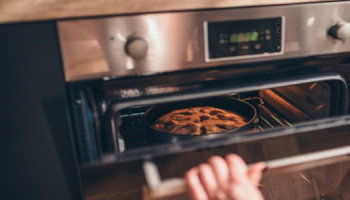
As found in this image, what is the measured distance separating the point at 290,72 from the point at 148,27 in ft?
1.06

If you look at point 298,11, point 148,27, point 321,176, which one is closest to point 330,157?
point 321,176

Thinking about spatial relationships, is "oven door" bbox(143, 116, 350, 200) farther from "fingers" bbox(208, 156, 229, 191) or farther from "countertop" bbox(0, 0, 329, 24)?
"countertop" bbox(0, 0, 329, 24)

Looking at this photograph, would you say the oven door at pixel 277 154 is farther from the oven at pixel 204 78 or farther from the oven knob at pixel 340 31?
the oven knob at pixel 340 31

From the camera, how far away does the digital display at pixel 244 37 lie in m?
0.69

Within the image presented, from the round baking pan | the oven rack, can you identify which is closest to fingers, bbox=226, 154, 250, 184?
the round baking pan

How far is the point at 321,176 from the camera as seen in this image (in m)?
0.79

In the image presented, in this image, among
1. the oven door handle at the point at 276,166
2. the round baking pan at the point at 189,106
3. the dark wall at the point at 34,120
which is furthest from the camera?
the round baking pan at the point at 189,106

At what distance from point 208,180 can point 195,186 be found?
26 millimetres

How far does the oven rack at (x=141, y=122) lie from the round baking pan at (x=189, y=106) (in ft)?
0.10

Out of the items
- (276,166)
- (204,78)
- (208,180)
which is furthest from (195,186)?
(204,78)

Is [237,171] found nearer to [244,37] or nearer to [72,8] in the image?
[244,37]

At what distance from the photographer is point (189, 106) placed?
0.96 meters

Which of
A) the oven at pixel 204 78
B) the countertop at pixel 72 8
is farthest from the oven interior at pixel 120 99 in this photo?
the countertop at pixel 72 8

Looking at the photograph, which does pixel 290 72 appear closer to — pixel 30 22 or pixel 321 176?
pixel 321 176
